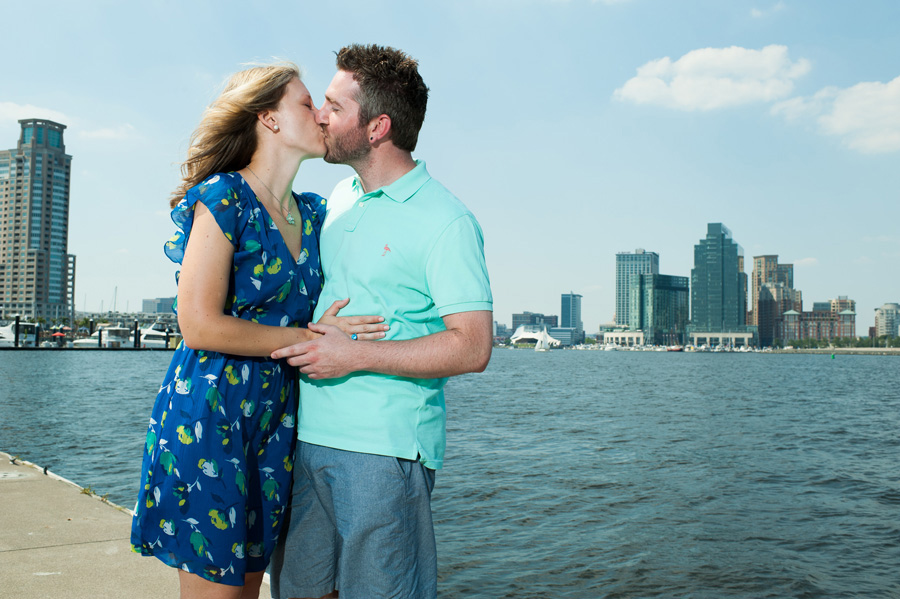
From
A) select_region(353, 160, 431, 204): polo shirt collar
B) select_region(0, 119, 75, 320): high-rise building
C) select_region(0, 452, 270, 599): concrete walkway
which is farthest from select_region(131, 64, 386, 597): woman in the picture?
select_region(0, 119, 75, 320): high-rise building

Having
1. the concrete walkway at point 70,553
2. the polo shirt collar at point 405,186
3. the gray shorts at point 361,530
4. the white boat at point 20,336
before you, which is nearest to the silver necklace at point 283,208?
the polo shirt collar at point 405,186

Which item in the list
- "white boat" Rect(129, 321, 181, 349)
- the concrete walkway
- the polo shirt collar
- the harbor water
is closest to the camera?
the polo shirt collar

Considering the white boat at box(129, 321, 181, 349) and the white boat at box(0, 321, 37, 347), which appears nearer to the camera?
the white boat at box(0, 321, 37, 347)

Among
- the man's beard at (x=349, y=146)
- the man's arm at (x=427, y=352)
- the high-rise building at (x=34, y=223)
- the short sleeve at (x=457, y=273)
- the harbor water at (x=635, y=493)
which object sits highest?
the high-rise building at (x=34, y=223)

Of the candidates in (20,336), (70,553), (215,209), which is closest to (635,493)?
(70,553)

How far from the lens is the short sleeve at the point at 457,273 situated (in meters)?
2.17

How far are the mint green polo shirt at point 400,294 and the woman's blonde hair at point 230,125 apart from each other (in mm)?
514

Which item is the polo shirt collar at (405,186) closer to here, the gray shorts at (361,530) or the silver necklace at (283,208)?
the silver necklace at (283,208)

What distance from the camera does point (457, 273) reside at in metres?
2.18

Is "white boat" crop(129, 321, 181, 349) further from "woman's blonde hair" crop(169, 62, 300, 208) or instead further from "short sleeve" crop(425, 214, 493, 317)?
"short sleeve" crop(425, 214, 493, 317)

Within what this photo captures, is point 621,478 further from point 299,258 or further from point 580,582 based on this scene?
point 299,258

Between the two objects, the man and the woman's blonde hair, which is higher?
the woman's blonde hair

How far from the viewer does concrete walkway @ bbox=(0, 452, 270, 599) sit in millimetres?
3791

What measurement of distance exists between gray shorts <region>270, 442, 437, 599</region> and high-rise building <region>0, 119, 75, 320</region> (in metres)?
171
